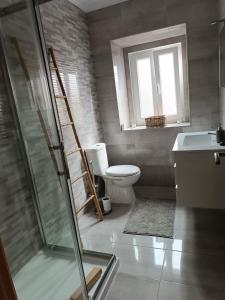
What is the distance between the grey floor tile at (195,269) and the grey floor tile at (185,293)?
0.04 m

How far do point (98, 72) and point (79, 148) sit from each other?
1.22 m

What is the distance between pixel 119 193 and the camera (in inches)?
113

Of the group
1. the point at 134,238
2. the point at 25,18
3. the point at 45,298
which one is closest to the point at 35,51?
the point at 25,18

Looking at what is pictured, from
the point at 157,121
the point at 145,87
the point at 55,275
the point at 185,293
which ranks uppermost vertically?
the point at 145,87

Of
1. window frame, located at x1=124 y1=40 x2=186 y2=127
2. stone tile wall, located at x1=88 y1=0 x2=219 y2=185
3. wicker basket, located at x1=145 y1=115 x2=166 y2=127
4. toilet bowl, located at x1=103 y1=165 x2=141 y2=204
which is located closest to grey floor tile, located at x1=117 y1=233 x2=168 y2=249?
toilet bowl, located at x1=103 y1=165 x2=141 y2=204

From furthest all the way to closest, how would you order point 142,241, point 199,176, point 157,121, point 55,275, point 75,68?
point 157,121 → point 75,68 → point 142,241 → point 199,176 → point 55,275

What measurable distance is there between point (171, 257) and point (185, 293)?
353mm

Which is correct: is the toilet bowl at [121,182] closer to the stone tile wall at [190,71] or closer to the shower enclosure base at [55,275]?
the stone tile wall at [190,71]

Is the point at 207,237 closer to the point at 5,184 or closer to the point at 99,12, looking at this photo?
the point at 5,184

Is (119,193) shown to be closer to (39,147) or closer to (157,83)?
(39,147)

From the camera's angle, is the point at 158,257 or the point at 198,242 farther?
the point at 198,242

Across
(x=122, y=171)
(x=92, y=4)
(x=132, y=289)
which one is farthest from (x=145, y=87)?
(x=132, y=289)

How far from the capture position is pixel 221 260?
5.76ft

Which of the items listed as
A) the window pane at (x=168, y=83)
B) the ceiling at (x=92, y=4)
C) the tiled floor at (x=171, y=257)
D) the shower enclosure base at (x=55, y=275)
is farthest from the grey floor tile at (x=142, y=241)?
the ceiling at (x=92, y=4)
